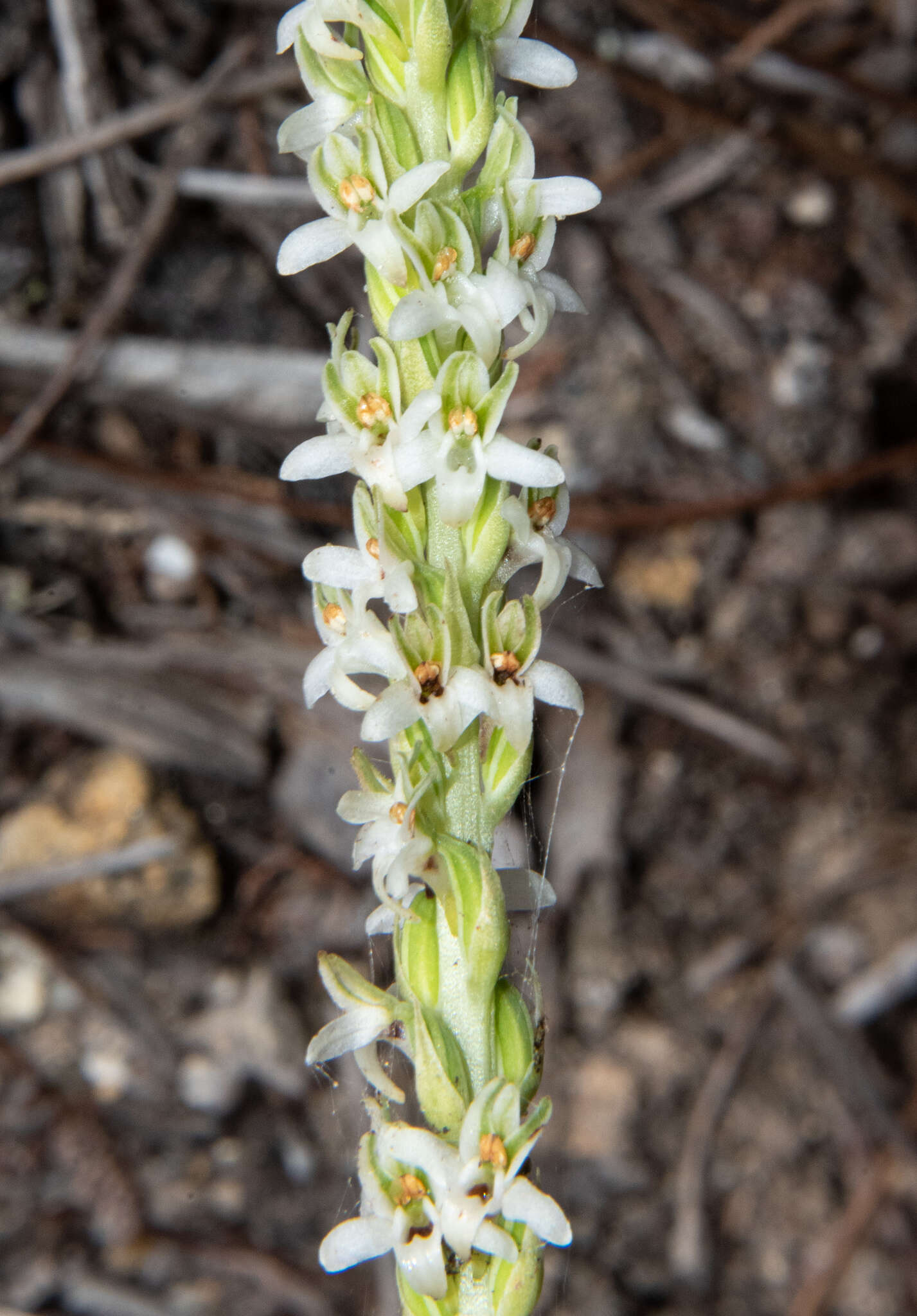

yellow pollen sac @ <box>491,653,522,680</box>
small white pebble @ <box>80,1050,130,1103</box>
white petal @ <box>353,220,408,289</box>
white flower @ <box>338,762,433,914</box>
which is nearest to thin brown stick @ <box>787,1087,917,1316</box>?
small white pebble @ <box>80,1050,130,1103</box>

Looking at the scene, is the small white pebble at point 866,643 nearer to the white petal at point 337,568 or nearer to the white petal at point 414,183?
the white petal at point 337,568

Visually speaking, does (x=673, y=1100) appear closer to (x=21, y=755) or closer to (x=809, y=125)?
(x=21, y=755)

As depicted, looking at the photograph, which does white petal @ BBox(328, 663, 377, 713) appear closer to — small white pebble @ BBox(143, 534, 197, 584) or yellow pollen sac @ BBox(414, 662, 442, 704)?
yellow pollen sac @ BBox(414, 662, 442, 704)

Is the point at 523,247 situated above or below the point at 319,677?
above

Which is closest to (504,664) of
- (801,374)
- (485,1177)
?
(485,1177)

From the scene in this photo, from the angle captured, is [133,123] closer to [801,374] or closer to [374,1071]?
[801,374]

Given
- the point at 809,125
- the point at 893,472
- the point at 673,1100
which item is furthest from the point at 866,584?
the point at 673,1100

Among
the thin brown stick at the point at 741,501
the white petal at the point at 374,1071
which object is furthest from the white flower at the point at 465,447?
the thin brown stick at the point at 741,501
